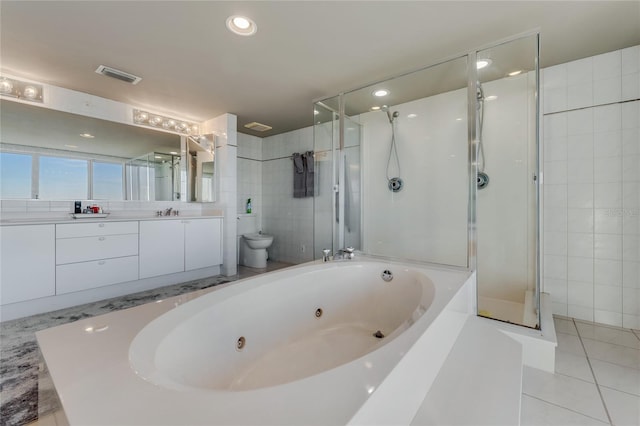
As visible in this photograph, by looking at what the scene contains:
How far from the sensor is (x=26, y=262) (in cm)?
219

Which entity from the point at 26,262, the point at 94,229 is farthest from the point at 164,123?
the point at 26,262

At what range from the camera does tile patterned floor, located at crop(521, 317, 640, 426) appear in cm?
117

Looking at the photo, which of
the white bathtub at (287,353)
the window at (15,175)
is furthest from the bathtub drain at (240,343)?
the window at (15,175)

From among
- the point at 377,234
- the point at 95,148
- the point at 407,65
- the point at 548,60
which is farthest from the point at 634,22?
the point at 95,148

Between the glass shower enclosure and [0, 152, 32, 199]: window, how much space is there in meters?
2.97

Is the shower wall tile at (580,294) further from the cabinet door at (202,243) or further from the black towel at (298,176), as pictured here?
the cabinet door at (202,243)

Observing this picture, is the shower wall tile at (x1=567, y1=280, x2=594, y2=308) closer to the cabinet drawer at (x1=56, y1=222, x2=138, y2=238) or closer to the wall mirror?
the cabinet drawer at (x1=56, y1=222, x2=138, y2=238)

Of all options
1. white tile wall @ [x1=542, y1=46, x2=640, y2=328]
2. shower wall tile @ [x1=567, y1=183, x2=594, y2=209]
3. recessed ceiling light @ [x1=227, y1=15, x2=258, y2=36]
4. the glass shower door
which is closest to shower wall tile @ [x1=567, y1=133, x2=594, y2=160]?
white tile wall @ [x1=542, y1=46, x2=640, y2=328]

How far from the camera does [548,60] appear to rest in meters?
2.23

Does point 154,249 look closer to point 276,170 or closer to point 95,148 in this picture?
point 95,148

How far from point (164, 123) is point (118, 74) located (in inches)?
41.5

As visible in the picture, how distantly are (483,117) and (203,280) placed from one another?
358 cm

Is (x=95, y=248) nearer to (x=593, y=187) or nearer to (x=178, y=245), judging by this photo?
(x=178, y=245)

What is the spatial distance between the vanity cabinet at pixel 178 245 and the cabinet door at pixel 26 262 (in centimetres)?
71
